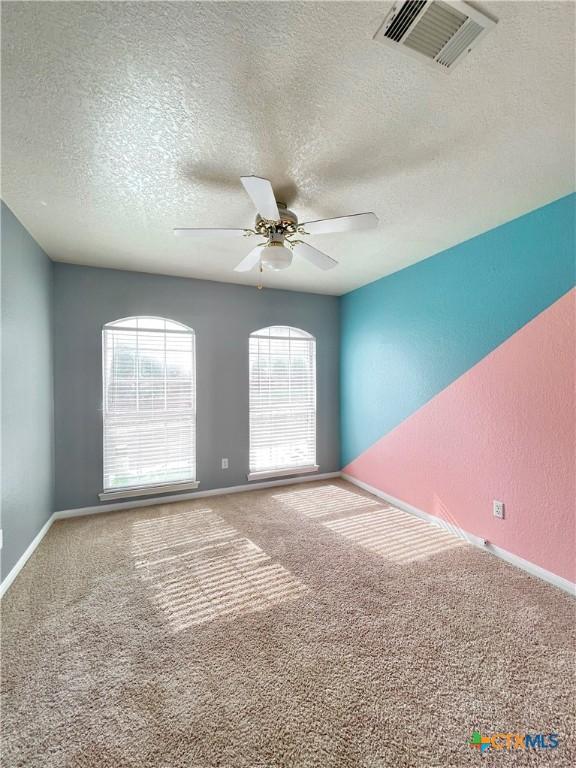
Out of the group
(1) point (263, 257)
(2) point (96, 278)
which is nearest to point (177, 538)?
(1) point (263, 257)

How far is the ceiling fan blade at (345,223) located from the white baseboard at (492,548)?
2579 millimetres

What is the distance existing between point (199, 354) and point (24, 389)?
1.75 m

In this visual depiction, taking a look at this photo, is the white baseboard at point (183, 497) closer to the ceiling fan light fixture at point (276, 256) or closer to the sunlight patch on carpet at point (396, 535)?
the sunlight patch on carpet at point (396, 535)

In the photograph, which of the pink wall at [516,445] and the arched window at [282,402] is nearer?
the pink wall at [516,445]

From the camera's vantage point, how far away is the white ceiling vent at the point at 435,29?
1.11 metres

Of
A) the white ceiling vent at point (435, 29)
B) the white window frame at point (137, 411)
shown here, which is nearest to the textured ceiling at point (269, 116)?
the white ceiling vent at point (435, 29)

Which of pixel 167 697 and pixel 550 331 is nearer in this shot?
pixel 167 697

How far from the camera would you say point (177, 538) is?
296 centimetres

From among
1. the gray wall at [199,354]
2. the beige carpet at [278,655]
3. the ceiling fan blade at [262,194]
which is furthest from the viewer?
the gray wall at [199,354]

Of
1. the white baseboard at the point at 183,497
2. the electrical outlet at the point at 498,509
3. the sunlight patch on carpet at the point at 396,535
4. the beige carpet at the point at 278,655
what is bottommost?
the beige carpet at the point at 278,655

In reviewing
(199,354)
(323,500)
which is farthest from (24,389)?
(323,500)

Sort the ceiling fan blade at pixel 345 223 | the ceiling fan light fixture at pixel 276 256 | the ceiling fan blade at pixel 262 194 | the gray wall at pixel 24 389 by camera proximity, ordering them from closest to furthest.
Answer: the ceiling fan blade at pixel 262 194, the ceiling fan blade at pixel 345 223, the ceiling fan light fixture at pixel 276 256, the gray wall at pixel 24 389

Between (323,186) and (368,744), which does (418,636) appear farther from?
(323,186)

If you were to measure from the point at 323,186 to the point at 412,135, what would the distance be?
57 centimetres
